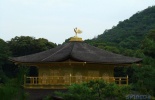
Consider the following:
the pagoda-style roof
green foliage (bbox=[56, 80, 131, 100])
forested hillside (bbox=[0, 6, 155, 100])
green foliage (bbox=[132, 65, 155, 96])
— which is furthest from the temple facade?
green foliage (bbox=[132, 65, 155, 96])

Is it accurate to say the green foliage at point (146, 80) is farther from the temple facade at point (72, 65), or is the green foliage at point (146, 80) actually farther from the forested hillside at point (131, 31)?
the forested hillside at point (131, 31)

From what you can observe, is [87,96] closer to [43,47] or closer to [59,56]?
[59,56]

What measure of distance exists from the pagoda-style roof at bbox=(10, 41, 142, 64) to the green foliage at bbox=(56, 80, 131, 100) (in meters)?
7.51

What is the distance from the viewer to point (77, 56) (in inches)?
832

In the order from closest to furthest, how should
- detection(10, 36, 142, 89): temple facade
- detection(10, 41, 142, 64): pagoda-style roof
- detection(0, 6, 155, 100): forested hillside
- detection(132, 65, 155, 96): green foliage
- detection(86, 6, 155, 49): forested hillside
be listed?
detection(0, 6, 155, 100): forested hillside → detection(132, 65, 155, 96): green foliage → detection(10, 36, 142, 89): temple facade → detection(10, 41, 142, 64): pagoda-style roof → detection(86, 6, 155, 49): forested hillside

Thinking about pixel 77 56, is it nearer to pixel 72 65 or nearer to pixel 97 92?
pixel 72 65

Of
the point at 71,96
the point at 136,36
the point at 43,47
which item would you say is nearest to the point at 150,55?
the point at 71,96

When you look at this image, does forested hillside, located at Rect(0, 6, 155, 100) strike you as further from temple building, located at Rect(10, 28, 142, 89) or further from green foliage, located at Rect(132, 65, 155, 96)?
temple building, located at Rect(10, 28, 142, 89)

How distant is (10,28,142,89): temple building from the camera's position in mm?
20719

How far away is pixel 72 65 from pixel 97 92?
336 inches

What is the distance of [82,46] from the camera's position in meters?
23.7

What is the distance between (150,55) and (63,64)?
949 centimetres

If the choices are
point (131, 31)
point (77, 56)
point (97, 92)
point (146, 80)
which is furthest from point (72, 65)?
point (131, 31)

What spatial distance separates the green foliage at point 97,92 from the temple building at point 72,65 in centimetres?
697
